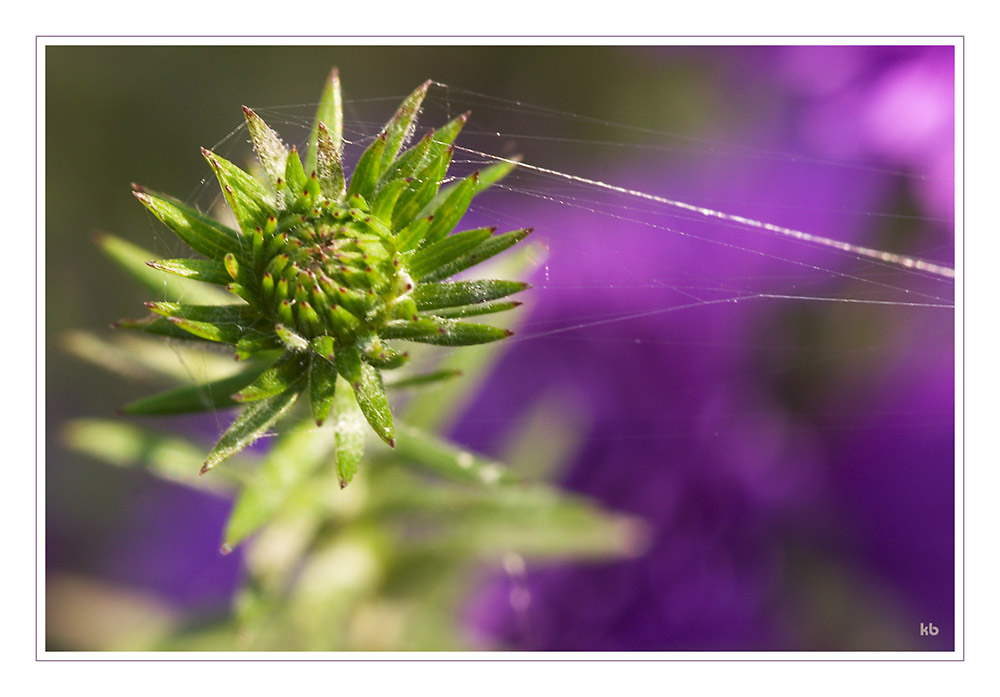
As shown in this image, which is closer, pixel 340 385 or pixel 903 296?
pixel 340 385

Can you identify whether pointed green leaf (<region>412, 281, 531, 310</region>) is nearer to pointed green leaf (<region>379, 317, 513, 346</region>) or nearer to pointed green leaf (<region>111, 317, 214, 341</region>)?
pointed green leaf (<region>379, 317, 513, 346</region>)

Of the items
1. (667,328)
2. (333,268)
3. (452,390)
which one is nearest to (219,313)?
(333,268)

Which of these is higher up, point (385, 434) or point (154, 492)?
point (385, 434)

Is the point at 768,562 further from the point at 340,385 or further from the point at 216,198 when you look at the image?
the point at 216,198

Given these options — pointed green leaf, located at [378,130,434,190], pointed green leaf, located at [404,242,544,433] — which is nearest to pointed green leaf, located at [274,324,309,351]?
pointed green leaf, located at [378,130,434,190]

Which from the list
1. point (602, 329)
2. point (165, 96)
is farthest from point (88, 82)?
point (602, 329)

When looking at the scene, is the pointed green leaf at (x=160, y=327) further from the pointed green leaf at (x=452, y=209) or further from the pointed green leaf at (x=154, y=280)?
the pointed green leaf at (x=452, y=209)

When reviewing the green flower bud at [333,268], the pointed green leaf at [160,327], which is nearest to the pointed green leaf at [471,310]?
the green flower bud at [333,268]
